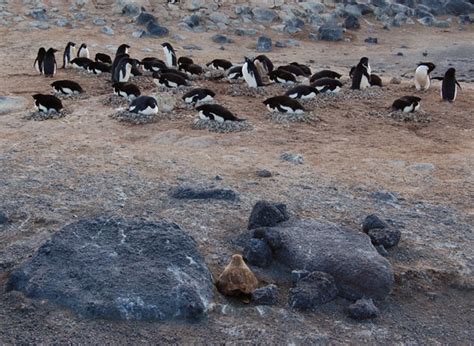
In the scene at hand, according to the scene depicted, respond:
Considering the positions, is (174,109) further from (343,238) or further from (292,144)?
(343,238)

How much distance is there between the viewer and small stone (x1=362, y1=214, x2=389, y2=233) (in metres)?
4.84

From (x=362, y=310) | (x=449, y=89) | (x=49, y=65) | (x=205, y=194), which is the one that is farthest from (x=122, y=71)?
(x=362, y=310)

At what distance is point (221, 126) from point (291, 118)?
3.18ft

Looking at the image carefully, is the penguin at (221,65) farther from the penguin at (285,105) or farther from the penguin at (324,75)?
the penguin at (285,105)

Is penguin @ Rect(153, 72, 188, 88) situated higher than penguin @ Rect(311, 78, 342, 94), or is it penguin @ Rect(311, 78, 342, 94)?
penguin @ Rect(311, 78, 342, 94)

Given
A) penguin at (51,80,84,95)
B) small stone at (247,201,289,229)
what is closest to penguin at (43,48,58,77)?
penguin at (51,80,84,95)

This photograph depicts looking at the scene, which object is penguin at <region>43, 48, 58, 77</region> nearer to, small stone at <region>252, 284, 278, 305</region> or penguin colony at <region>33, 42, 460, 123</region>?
penguin colony at <region>33, 42, 460, 123</region>

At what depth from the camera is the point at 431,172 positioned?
638 cm

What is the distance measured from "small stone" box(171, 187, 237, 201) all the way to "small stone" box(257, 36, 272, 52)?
9.74 metres

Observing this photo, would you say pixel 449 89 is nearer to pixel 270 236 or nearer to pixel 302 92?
pixel 302 92

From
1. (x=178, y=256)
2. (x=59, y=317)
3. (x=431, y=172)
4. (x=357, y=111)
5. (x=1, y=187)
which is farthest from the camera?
(x=357, y=111)

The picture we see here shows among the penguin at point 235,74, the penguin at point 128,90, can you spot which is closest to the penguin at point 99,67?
the penguin at point 128,90

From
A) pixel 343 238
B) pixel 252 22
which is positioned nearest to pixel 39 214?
pixel 343 238

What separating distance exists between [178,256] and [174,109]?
4.61 metres
